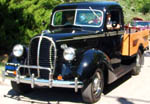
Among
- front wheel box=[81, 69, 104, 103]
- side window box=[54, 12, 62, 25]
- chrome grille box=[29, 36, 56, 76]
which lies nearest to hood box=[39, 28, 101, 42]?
chrome grille box=[29, 36, 56, 76]

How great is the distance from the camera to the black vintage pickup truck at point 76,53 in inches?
201

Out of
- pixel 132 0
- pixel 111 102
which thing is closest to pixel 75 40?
pixel 111 102

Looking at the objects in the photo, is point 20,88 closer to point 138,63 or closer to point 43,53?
point 43,53

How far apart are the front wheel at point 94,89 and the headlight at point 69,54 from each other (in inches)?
23.3

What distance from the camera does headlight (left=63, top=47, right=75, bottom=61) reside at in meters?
5.05

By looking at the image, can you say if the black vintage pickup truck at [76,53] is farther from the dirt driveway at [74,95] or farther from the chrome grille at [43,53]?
the dirt driveway at [74,95]

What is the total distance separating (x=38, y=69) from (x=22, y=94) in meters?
1.16

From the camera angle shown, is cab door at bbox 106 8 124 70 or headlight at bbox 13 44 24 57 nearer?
headlight at bbox 13 44 24 57

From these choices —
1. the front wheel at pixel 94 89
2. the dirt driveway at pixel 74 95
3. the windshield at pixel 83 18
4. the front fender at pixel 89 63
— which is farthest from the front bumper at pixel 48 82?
the windshield at pixel 83 18

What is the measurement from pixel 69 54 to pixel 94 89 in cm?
97

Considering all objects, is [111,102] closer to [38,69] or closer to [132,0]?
[38,69]

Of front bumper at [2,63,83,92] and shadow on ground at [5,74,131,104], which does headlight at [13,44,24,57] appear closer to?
front bumper at [2,63,83,92]

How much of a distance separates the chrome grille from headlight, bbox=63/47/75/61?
0.85 feet

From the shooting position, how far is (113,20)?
6992 millimetres
